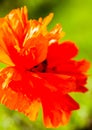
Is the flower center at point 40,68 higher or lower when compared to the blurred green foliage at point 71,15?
higher

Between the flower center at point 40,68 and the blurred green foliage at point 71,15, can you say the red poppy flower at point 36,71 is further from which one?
the blurred green foliage at point 71,15

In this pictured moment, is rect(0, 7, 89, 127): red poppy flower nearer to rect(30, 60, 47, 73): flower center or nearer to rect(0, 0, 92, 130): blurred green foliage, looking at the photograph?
rect(30, 60, 47, 73): flower center

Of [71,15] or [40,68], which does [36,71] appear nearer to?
[40,68]

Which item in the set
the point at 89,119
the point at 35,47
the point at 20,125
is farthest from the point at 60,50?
the point at 89,119

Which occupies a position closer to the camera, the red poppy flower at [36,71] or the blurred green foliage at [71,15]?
the red poppy flower at [36,71]

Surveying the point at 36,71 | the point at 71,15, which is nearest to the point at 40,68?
the point at 36,71

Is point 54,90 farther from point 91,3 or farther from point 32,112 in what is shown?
point 91,3

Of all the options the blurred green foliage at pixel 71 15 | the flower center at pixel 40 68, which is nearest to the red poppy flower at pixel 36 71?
the flower center at pixel 40 68

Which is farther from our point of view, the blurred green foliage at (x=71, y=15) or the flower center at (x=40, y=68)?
the blurred green foliage at (x=71, y=15)
